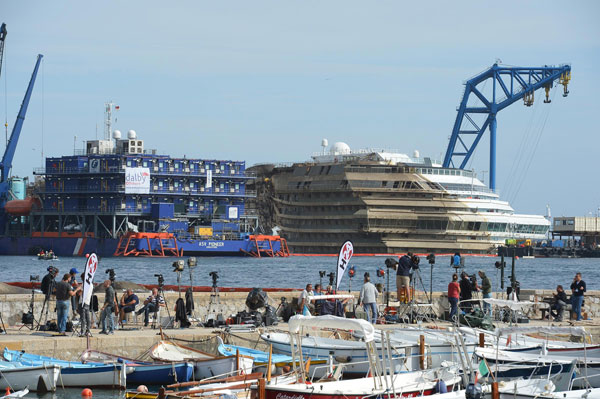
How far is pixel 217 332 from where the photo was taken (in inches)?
997

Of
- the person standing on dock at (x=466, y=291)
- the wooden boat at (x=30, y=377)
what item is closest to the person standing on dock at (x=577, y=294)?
the person standing on dock at (x=466, y=291)

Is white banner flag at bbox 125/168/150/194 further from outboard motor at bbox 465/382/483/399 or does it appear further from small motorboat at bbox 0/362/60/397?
outboard motor at bbox 465/382/483/399

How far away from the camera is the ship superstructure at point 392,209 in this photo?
12612 centimetres

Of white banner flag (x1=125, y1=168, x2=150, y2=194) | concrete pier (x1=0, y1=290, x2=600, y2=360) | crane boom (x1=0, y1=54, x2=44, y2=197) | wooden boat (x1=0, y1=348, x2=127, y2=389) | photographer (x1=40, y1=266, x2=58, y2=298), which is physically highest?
crane boom (x1=0, y1=54, x2=44, y2=197)

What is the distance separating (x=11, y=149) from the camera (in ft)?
419

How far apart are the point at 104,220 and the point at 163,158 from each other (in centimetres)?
986

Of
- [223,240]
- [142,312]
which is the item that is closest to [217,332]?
[142,312]

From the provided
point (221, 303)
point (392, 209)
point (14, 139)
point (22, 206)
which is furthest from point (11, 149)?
point (221, 303)

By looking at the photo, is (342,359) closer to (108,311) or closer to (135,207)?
(108,311)

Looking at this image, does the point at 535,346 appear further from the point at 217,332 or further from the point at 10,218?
the point at 10,218

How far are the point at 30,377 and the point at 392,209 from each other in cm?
10669

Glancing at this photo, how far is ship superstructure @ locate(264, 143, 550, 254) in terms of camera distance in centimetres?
12612

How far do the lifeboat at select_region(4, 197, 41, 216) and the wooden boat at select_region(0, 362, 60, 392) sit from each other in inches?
4038

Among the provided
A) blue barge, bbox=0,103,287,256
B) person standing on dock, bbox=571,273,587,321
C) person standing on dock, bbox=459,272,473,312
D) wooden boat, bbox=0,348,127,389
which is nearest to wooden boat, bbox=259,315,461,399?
wooden boat, bbox=0,348,127,389
